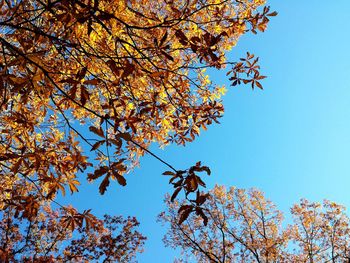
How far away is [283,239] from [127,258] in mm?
7765

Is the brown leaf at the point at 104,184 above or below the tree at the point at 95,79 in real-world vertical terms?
below

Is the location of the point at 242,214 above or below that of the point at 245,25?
above

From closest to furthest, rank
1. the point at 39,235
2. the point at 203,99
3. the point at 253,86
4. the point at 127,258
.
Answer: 1. the point at 253,86
2. the point at 203,99
3. the point at 39,235
4. the point at 127,258

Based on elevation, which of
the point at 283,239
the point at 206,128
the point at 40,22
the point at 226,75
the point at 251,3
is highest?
the point at 283,239

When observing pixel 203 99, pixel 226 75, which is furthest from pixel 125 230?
pixel 226 75

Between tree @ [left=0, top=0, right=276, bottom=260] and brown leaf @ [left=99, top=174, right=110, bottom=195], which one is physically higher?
tree @ [left=0, top=0, right=276, bottom=260]

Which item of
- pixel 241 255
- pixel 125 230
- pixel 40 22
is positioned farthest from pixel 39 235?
Answer: pixel 40 22

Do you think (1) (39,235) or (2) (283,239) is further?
(2) (283,239)

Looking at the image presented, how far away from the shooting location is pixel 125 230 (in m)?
13.3

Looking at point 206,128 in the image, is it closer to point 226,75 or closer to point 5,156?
point 226,75

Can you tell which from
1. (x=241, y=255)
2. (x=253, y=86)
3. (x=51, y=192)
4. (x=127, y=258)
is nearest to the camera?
(x=51, y=192)

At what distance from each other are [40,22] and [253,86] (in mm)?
2792

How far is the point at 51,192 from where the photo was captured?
7.73 ft

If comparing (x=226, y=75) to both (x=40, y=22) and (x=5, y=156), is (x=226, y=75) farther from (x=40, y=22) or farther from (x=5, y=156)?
(x=40, y=22)
